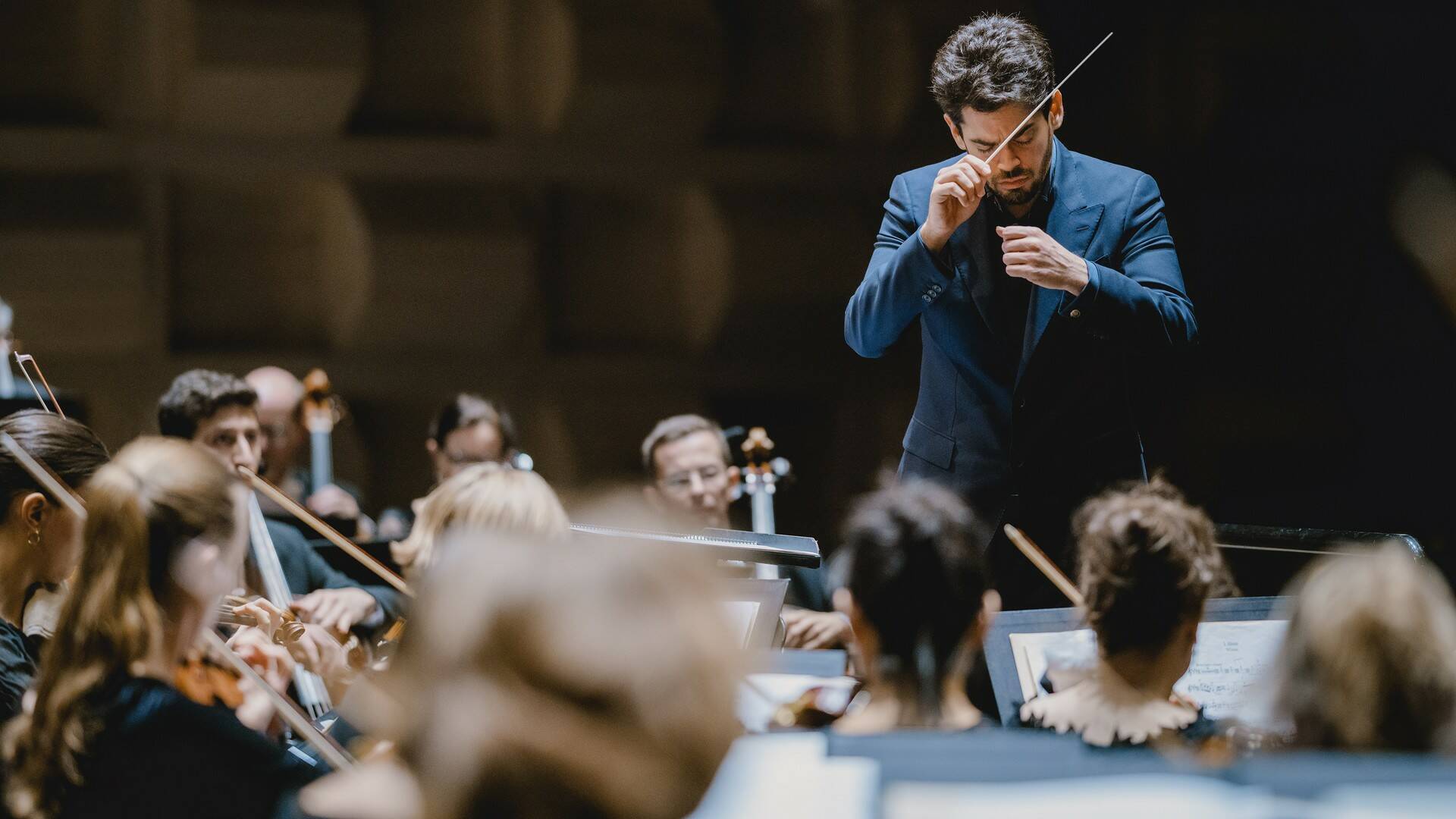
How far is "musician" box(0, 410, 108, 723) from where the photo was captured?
1.82 meters

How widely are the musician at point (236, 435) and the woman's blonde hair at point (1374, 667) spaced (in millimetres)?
1949

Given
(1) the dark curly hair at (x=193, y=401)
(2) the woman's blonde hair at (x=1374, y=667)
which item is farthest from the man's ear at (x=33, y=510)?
(2) the woman's blonde hair at (x=1374, y=667)

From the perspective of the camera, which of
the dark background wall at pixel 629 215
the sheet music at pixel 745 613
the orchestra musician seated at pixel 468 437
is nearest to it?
the sheet music at pixel 745 613

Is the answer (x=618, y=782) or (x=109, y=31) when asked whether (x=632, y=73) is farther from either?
(x=618, y=782)

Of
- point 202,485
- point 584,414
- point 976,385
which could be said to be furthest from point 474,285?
point 202,485

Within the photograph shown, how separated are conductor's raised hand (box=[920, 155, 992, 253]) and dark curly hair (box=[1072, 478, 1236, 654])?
20.7 inches

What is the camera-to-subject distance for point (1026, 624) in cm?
189

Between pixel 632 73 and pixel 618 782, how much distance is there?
303cm

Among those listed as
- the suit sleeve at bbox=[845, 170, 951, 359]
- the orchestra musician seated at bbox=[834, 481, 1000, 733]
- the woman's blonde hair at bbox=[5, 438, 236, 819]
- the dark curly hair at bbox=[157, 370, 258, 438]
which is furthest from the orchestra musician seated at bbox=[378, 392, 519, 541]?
the orchestra musician seated at bbox=[834, 481, 1000, 733]

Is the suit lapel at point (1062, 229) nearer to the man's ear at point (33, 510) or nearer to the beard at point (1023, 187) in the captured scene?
the beard at point (1023, 187)

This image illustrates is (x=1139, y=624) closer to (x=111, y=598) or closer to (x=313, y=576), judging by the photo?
(x=111, y=598)

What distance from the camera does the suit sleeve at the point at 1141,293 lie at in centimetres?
197

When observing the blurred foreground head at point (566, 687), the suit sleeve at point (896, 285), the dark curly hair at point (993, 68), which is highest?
the dark curly hair at point (993, 68)

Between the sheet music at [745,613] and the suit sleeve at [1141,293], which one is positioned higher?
the suit sleeve at [1141,293]
